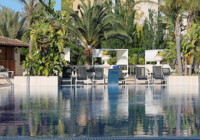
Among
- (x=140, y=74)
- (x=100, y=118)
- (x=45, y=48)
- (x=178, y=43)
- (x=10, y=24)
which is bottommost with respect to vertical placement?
(x=100, y=118)

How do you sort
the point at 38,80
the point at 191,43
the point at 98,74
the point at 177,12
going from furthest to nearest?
the point at 98,74, the point at 191,43, the point at 177,12, the point at 38,80

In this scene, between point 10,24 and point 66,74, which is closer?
point 66,74

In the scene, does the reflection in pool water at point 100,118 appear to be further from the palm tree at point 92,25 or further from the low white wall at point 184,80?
the palm tree at point 92,25

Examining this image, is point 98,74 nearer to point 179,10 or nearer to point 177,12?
point 177,12

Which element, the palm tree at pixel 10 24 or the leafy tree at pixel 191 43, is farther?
the palm tree at pixel 10 24

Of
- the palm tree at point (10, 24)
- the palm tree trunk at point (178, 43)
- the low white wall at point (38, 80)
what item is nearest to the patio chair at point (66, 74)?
the low white wall at point (38, 80)

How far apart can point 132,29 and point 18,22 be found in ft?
35.6

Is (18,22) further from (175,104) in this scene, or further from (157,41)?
(175,104)

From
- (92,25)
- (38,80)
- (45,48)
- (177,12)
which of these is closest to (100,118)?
(38,80)

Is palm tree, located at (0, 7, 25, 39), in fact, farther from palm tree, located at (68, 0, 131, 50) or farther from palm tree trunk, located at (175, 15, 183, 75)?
palm tree trunk, located at (175, 15, 183, 75)

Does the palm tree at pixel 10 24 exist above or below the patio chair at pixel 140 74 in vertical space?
above

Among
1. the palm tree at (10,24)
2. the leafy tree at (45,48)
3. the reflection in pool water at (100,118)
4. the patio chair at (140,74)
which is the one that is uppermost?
the palm tree at (10,24)

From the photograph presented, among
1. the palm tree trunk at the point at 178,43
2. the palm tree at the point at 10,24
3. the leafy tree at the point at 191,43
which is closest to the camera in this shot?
the leafy tree at the point at 191,43

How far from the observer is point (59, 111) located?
12633 mm
